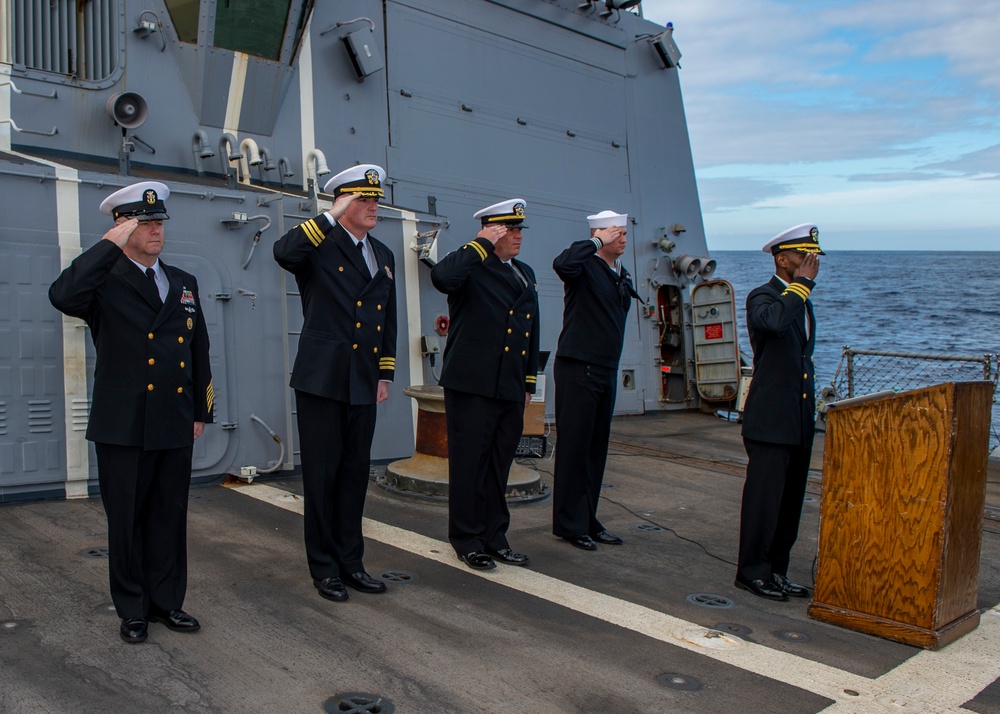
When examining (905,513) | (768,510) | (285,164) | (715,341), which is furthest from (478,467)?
(715,341)

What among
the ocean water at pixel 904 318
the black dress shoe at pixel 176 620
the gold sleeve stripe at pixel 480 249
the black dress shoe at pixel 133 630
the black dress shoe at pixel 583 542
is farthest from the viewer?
the ocean water at pixel 904 318

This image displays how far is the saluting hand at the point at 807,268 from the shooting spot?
3927mm

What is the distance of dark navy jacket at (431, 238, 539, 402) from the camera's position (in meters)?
4.22

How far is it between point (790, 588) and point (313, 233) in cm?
250

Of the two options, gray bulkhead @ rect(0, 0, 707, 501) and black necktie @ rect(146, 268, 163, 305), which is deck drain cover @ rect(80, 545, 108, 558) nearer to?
gray bulkhead @ rect(0, 0, 707, 501)

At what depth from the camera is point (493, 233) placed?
166 inches

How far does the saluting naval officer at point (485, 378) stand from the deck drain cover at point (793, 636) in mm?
1243

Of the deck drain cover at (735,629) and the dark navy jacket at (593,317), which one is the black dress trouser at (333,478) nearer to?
the dark navy jacket at (593,317)

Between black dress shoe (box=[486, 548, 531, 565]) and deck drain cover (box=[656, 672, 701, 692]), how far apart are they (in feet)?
4.45

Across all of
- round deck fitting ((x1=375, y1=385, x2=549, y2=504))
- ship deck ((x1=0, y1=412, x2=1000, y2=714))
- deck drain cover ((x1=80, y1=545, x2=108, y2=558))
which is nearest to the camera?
ship deck ((x1=0, y1=412, x2=1000, y2=714))

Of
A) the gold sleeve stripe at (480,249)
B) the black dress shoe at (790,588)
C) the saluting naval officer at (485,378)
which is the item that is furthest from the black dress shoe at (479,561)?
the gold sleeve stripe at (480,249)

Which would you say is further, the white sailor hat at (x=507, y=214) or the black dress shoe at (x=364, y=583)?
the white sailor hat at (x=507, y=214)

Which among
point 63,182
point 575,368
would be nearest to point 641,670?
point 575,368

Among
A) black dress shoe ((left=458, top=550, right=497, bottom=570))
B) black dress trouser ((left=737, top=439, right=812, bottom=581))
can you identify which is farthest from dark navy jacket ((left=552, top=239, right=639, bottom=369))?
black dress shoe ((left=458, top=550, right=497, bottom=570))
